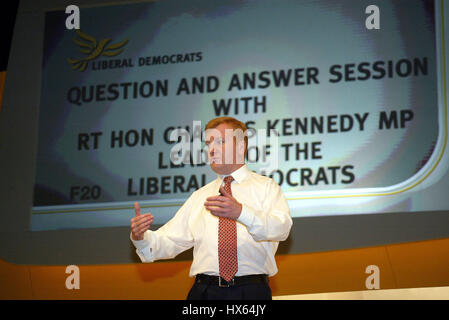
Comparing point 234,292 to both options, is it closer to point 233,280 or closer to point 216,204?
point 233,280

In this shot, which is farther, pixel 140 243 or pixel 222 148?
pixel 222 148

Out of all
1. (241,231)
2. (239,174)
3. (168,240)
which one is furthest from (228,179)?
(168,240)

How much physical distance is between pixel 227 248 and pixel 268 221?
24 cm

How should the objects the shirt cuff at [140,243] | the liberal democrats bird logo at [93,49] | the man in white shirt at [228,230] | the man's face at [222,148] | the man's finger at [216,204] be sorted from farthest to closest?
the liberal democrats bird logo at [93,49] → the man's face at [222,148] → the shirt cuff at [140,243] → the man in white shirt at [228,230] → the man's finger at [216,204]

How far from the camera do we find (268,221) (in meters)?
2.35

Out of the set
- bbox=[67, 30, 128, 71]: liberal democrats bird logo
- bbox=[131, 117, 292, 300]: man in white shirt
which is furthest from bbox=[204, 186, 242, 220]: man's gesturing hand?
bbox=[67, 30, 128, 71]: liberal democrats bird logo

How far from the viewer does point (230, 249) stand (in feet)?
8.07

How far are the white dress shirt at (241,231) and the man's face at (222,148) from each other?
0.23 feet

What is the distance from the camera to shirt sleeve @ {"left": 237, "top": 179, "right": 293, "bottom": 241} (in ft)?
7.51

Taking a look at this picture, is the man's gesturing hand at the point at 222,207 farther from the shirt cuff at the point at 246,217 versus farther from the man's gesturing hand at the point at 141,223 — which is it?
the man's gesturing hand at the point at 141,223

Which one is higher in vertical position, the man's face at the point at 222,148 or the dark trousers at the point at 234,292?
the man's face at the point at 222,148

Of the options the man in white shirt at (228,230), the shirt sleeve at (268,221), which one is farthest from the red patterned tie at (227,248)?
the shirt sleeve at (268,221)

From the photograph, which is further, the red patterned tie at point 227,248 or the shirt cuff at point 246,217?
the red patterned tie at point 227,248

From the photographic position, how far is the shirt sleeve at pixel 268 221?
2289mm
